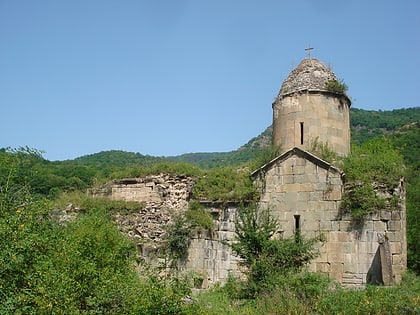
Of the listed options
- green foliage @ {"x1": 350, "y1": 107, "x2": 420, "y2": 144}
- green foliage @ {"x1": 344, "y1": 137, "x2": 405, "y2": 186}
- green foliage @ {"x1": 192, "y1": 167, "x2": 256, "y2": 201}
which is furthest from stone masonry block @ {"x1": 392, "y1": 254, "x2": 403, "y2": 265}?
green foliage @ {"x1": 350, "y1": 107, "x2": 420, "y2": 144}

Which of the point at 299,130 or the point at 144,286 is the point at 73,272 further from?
the point at 299,130

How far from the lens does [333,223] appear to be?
12031 millimetres

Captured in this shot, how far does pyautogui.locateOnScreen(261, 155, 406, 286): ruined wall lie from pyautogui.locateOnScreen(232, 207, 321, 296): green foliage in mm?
522

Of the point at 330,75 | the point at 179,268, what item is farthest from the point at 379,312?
the point at 330,75

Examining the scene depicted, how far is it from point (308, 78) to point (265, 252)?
5.72 m

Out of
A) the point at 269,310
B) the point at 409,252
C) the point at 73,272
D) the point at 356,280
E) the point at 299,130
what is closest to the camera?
the point at 73,272

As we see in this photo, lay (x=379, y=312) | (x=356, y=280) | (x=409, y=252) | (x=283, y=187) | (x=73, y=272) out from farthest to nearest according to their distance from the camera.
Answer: (x=409, y=252)
(x=283, y=187)
(x=356, y=280)
(x=379, y=312)
(x=73, y=272)

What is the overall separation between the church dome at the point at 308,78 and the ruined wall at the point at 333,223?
2.50 m

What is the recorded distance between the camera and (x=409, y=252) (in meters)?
15.6

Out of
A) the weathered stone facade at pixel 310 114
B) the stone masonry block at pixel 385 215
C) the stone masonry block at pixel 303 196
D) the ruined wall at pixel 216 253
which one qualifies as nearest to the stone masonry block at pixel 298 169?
the stone masonry block at pixel 303 196

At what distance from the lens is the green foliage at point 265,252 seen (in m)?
10.8

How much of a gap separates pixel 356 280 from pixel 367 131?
40.1 metres

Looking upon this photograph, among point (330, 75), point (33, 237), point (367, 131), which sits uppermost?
point (367, 131)

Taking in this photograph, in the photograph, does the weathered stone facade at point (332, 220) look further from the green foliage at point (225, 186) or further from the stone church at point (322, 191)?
the green foliage at point (225, 186)
